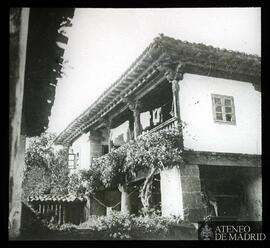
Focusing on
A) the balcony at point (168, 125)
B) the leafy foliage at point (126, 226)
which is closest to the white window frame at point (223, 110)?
the balcony at point (168, 125)

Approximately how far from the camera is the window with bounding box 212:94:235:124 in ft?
23.7

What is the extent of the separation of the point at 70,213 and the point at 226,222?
2414 mm

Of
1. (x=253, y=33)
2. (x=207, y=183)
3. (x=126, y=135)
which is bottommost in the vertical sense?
(x=207, y=183)

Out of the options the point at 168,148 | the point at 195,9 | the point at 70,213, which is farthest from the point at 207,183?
the point at 195,9

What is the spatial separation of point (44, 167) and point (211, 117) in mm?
3010

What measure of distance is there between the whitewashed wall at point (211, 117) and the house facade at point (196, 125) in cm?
2

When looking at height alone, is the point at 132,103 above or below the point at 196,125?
above

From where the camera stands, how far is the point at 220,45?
697cm

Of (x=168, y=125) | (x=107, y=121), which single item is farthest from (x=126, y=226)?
(x=107, y=121)

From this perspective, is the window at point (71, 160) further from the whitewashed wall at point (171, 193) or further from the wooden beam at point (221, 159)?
the wooden beam at point (221, 159)

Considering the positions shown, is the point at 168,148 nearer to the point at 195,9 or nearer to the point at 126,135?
the point at 126,135

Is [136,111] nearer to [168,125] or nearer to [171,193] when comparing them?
[168,125]

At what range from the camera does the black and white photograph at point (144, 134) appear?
5953 mm

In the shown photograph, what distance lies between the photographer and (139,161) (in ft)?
22.7
